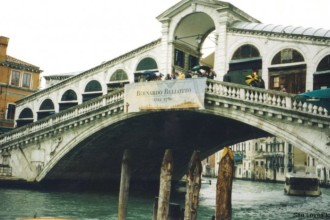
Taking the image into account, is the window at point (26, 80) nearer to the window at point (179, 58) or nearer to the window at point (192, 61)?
the window at point (192, 61)

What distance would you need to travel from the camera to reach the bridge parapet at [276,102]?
15.5 metres

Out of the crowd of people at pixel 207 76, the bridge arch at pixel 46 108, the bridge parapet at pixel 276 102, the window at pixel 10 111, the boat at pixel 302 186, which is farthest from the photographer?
the boat at pixel 302 186

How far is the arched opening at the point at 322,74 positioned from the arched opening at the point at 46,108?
53.7ft

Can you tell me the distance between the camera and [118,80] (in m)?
24.6

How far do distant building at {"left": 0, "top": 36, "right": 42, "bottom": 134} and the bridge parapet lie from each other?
781 inches

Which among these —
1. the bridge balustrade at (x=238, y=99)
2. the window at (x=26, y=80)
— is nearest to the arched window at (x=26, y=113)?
the bridge balustrade at (x=238, y=99)

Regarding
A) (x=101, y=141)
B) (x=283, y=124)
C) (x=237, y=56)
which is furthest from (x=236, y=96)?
(x=101, y=141)

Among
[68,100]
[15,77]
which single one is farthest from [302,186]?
[15,77]

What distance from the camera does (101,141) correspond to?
23.9 m

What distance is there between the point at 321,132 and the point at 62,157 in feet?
46.1

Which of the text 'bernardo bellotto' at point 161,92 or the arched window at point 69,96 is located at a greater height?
the arched window at point 69,96

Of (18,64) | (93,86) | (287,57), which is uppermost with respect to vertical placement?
(18,64)

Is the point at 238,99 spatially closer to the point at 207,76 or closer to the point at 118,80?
the point at 207,76

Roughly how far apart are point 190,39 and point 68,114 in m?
7.94
